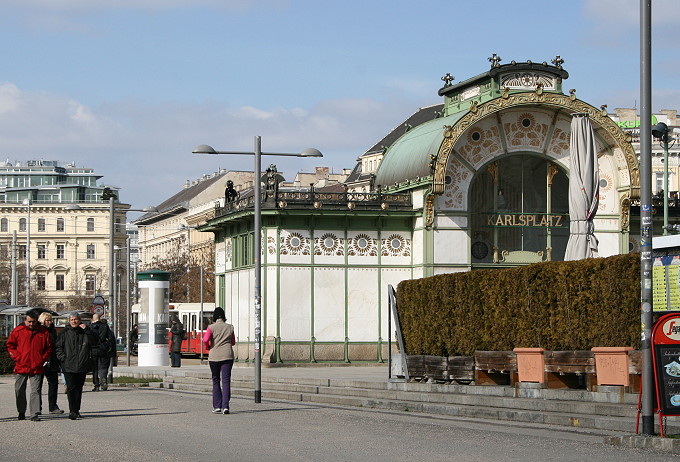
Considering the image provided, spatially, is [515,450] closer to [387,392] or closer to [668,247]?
[668,247]

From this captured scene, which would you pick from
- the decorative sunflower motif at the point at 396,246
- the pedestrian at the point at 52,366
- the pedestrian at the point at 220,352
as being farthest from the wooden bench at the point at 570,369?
the decorative sunflower motif at the point at 396,246

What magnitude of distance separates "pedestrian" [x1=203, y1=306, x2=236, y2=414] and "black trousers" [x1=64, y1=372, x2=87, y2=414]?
2242 mm

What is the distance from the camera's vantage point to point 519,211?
44188 mm

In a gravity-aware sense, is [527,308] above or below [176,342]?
above

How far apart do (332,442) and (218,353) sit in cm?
653

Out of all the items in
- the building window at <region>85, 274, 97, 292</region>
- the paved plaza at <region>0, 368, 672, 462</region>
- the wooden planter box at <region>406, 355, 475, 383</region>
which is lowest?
the paved plaza at <region>0, 368, 672, 462</region>

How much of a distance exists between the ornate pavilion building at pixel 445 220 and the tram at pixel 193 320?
83.0ft

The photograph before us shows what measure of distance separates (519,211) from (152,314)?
13.5 metres

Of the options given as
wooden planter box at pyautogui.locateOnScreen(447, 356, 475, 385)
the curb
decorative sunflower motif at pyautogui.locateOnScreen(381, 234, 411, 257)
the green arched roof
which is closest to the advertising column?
decorative sunflower motif at pyautogui.locateOnScreen(381, 234, 411, 257)

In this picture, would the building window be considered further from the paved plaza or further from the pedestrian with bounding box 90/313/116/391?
the paved plaza

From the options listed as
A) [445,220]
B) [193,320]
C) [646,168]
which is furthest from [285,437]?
[193,320]

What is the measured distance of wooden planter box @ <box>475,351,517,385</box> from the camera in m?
25.7

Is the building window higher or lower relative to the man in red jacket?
higher

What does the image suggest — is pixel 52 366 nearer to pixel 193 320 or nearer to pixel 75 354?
pixel 75 354
